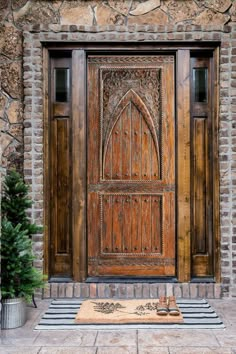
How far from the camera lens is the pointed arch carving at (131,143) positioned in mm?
4070

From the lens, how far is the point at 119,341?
300 centimetres

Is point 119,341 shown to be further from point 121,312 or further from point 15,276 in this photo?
point 15,276

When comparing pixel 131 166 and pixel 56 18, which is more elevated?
pixel 56 18

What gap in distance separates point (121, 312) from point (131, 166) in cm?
129

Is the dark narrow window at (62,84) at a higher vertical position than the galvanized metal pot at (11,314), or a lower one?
higher

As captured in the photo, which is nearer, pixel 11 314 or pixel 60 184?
pixel 11 314

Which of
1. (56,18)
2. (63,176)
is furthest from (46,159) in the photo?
(56,18)

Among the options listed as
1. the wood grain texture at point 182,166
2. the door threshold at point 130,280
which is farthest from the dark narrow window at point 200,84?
the door threshold at point 130,280

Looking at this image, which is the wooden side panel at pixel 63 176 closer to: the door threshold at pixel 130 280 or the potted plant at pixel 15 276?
the door threshold at pixel 130 280

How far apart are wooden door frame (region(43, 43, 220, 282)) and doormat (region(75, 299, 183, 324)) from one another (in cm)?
39

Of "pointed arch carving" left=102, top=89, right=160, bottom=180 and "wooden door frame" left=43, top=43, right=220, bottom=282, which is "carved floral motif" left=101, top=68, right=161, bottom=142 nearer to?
"pointed arch carving" left=102, top=89, right=160, bottom=180

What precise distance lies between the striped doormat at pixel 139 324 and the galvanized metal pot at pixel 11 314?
157 millimetres

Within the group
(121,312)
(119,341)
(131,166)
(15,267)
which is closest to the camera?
(119,341)

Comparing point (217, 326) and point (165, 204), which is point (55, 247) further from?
point (217, 326)
